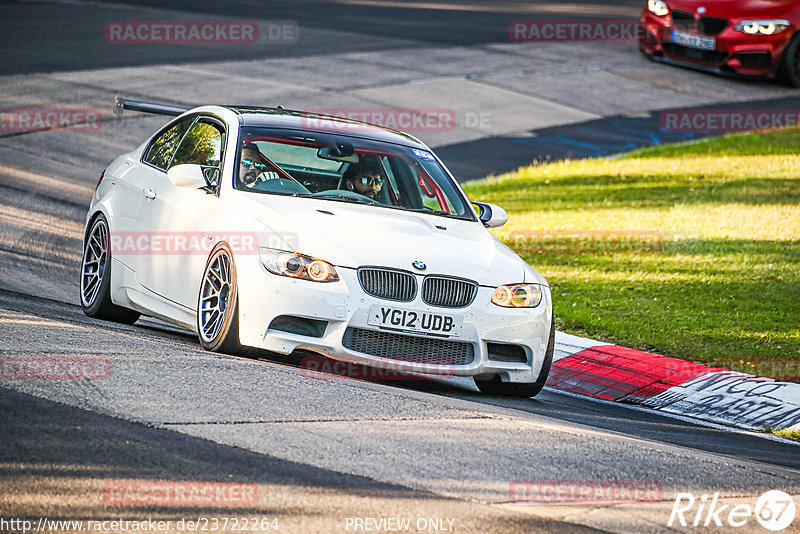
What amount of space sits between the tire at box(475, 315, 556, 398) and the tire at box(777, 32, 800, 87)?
16.8 m

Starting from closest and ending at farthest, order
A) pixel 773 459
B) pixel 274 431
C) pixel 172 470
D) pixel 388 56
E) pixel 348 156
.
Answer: pixel 172 470, pixel 274 431, pixel 773 459, pixel 348 156, pixel 388 56

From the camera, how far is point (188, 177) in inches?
321

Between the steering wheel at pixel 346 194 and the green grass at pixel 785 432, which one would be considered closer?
the green grass at pixel 785 432

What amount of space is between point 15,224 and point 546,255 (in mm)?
5413

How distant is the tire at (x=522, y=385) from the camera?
805 centimetres

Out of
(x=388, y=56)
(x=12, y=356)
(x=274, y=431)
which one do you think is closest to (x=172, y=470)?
(x=274, y=431)

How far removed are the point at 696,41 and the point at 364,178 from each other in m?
16.0

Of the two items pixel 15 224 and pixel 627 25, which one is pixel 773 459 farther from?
pixel 627 25

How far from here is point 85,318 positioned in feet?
28.6

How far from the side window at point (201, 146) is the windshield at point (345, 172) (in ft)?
0.98


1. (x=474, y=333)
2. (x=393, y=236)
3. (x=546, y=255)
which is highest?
(x=393, y=236)


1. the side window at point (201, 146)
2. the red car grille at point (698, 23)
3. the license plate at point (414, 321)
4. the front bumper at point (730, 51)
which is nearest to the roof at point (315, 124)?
the side window at point (201, 146)

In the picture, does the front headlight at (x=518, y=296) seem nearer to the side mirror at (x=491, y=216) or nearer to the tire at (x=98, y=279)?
the side mirror at (x=491, y=216)

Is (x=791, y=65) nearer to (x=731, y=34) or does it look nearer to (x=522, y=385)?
(x=731, y=34)
